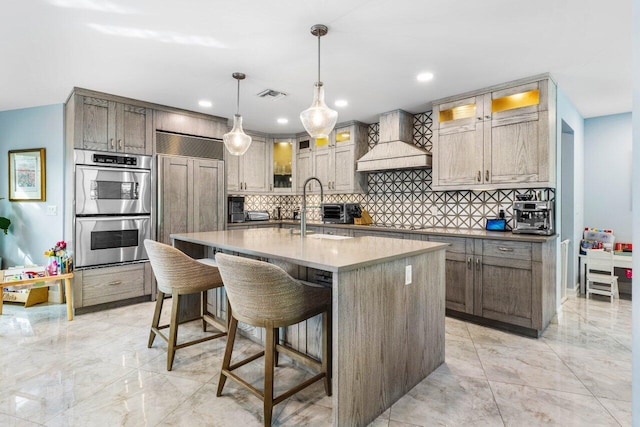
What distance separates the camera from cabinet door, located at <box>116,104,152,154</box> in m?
3.81

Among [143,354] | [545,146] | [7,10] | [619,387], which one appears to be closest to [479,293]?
[619,387]

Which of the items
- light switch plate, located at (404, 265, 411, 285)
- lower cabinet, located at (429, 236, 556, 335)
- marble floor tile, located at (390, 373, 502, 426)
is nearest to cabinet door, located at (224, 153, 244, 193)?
lower cabinet, located at (429, 236, 556, 335)

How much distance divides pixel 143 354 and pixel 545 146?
154 inches

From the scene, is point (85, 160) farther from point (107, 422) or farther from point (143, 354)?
point (107, 422)

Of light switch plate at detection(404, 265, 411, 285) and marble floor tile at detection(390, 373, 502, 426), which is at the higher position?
light switch plate at detection(404, 265, 411, 285)

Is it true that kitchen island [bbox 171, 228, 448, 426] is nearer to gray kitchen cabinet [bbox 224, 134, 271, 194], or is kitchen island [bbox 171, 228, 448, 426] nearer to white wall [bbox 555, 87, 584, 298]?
white wall [bbox 555, 87, 584, 298]

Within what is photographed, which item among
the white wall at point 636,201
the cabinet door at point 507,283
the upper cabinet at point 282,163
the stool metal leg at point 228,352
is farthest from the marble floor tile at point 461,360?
the upper cabinet at point 282,163

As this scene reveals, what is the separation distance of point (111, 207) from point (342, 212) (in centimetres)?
287

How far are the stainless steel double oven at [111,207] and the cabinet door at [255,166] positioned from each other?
1.65m

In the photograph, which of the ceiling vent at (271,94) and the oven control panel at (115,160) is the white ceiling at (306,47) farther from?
the oven control panel at (115,160)

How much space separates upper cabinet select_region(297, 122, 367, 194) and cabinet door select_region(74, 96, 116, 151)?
257 cm

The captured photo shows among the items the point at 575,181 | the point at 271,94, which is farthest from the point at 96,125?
the point at 575,181

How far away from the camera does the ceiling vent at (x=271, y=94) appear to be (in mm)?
3635

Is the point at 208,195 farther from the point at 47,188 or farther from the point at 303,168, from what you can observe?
the point at 47,188
